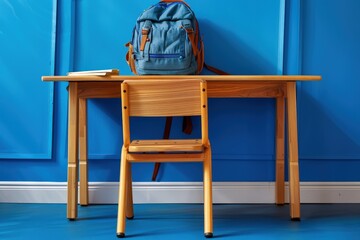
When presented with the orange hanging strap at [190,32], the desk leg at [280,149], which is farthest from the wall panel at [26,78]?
the desk leg at [280,149]

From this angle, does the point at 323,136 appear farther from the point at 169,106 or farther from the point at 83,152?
the point at 83,152

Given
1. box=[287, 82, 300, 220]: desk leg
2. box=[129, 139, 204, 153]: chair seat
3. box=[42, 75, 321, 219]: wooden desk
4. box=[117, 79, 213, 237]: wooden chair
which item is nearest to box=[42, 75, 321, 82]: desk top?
box=[42, 75, 321, 219]: wooden desk

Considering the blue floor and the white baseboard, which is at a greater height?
the white baseboard

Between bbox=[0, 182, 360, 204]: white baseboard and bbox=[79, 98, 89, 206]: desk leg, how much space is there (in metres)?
0.06

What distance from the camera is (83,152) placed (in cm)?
251

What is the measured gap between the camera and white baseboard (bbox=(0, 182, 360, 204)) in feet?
8.46

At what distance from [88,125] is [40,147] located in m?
0.29

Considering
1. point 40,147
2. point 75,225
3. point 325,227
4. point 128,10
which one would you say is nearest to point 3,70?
point 40,147

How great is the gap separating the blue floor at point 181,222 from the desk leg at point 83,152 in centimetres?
7

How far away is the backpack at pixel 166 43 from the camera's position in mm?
2285

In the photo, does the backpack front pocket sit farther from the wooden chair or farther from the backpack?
the wooden chair

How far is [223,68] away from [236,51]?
0.12 metres

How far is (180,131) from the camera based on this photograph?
259cm

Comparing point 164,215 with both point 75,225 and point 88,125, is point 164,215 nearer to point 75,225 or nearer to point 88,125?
point 75,225
